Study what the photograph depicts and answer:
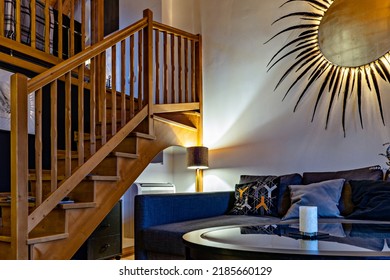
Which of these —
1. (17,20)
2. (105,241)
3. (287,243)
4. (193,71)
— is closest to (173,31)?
(193,71)

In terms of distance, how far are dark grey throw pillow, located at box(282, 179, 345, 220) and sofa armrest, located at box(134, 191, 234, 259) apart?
629 millimetres

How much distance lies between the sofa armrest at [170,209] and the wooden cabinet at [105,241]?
0.83 meters

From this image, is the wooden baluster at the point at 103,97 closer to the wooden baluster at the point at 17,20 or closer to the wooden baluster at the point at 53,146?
the wooden baluster at the point at 53,146

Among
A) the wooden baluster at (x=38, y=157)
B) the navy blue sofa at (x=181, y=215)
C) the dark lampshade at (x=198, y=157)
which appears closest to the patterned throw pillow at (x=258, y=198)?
the navy blue sofa at (x=181, y=215)

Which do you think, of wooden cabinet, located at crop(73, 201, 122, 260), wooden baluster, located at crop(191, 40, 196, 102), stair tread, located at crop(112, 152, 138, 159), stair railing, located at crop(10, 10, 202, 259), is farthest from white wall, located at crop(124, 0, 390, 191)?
stair tread, located at crop(112, 152, 138, 159)

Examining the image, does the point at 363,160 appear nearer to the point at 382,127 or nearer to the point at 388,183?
the point at 382,127

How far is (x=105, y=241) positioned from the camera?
3.46 metres

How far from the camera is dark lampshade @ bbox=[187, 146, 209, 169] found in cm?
381

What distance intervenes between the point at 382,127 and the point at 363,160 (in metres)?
0.30

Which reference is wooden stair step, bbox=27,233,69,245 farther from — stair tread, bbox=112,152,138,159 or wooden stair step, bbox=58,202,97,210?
stair tread, bbox=112,152,138,159

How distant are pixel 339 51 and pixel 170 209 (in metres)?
1.91

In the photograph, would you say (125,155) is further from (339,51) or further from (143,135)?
(339,51)

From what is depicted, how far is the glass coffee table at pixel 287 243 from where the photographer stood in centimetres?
125

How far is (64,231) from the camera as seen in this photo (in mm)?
2432
